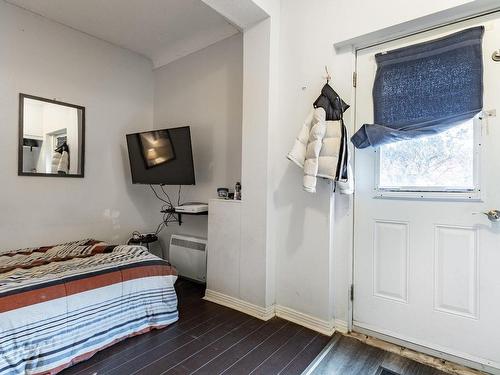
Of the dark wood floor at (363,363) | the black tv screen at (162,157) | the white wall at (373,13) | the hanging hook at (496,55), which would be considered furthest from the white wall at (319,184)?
the black tv screen at (162,157)

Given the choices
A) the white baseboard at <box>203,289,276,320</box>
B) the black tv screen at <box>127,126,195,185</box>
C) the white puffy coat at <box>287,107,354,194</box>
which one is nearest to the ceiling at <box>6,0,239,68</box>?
the black tv screen at <box>127,126,195,185</box>

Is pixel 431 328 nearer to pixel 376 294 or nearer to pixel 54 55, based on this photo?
pixel 376 294

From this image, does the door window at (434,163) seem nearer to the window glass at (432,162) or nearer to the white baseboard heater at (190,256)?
the window glass at (432,162)

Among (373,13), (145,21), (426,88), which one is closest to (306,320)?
(426,88)

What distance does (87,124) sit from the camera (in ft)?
10.5

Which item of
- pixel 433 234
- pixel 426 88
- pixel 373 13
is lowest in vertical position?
pixel 433 234

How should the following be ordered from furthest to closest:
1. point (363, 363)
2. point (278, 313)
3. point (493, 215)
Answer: point (278, 313) < point (363, 363) < point (493, 215)

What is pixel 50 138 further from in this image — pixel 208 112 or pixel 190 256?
pixel 190 256

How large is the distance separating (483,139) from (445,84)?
1.31ft

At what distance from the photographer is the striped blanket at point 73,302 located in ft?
5.26

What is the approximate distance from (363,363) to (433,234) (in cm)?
93

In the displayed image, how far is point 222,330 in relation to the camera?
2150 millimetres

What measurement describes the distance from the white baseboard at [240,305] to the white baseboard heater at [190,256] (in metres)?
0.33

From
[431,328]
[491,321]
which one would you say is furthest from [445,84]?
[431,328]
